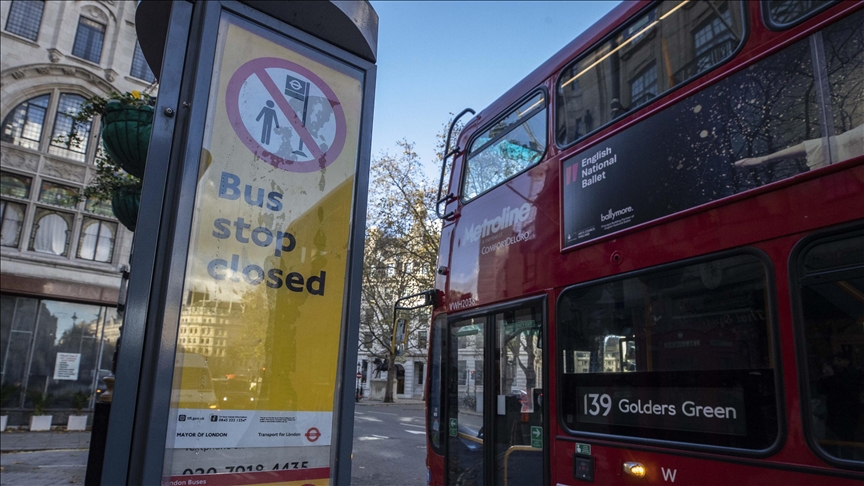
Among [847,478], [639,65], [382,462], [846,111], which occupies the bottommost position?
[382,462]

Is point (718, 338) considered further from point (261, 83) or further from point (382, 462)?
point (382, 462)

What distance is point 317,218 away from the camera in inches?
88.6

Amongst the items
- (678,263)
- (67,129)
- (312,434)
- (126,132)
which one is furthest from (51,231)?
(678,263)

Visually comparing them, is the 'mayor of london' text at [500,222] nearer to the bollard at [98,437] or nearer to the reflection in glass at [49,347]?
the bollard at [98,437]

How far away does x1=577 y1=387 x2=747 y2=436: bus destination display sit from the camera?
9.37 feet

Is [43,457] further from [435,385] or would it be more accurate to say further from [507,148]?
[507,148]

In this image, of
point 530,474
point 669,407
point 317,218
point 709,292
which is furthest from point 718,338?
point 317,218

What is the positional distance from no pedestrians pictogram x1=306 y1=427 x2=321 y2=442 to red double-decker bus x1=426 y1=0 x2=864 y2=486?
A: 2048 mm

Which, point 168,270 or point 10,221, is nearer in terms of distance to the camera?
point 168,270

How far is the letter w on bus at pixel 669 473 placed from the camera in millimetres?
3064

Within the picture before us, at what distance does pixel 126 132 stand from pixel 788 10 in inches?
157

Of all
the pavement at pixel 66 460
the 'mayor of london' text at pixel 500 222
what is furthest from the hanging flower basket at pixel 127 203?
the pavement at pixel 66 460

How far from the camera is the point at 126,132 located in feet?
12.0

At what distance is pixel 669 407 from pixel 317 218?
2.24m
